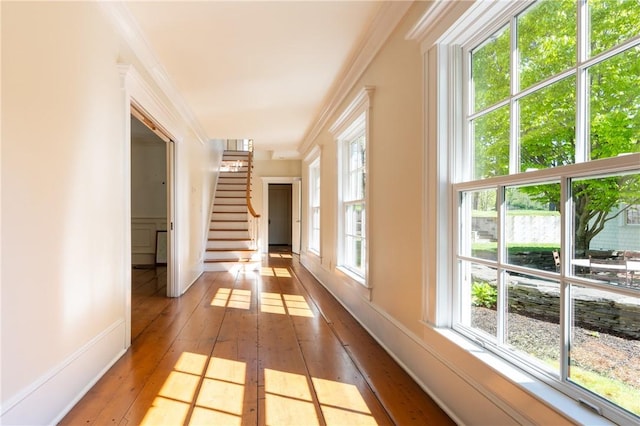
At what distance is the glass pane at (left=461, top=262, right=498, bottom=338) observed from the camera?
1633 millimetres

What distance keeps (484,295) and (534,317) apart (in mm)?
322

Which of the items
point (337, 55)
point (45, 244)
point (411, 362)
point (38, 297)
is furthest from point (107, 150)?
point (411, 362)

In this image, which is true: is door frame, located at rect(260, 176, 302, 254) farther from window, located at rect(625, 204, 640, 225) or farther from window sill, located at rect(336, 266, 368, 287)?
window, located at rect(625, 204, 640, 225)

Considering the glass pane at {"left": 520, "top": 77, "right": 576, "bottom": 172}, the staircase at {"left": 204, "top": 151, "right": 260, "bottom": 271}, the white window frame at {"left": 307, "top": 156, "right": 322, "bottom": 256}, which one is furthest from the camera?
the staircase at {"left": 204, "top": 151, "right": 260, "bottom": 271}

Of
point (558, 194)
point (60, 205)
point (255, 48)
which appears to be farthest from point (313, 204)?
point (558, 194)

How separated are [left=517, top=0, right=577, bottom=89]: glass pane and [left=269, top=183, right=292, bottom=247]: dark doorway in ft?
37.1

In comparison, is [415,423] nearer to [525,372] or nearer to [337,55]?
[525,372]

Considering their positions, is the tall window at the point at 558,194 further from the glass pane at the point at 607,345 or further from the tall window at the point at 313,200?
the tall window at the point at 313,200

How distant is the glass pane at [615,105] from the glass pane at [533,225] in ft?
0.71

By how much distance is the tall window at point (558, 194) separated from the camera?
1056mm

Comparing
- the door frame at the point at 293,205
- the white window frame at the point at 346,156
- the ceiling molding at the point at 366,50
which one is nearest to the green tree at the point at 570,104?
the ceiling molding at the point at 366,50

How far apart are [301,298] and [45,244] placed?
3139mm

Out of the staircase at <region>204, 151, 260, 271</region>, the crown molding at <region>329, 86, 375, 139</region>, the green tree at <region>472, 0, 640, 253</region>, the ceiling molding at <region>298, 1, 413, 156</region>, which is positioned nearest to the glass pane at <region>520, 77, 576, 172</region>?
the green tree at <region>472, 0, 640, 253</region>

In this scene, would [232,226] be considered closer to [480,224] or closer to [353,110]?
[353,110]
